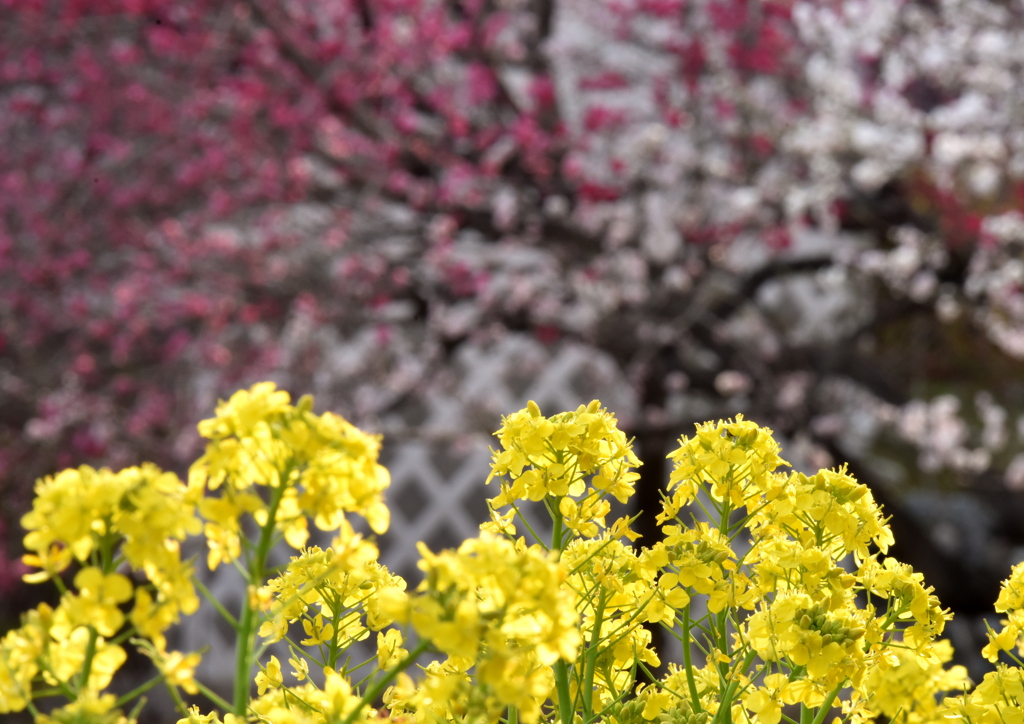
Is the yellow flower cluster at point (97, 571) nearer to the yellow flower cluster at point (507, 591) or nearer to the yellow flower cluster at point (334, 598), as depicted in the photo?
the yellow flower cluster at point (507, 591)

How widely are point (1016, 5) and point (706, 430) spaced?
267 cm

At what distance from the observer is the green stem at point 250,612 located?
410 mm

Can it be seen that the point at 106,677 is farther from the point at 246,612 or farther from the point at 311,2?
the point at 311,2

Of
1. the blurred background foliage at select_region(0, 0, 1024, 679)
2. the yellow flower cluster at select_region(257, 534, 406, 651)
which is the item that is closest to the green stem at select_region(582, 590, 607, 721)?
the yellow flower cluster at select_region(257, 534, 406, 651)

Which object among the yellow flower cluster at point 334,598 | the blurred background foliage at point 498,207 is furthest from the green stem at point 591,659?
the blurred background foliage at point 498,207

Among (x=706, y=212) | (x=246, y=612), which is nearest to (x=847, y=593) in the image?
(x=246, y=612)

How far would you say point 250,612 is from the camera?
419mm

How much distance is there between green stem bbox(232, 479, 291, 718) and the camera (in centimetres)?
41

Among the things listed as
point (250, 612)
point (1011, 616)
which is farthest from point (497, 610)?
point (1011, 616)

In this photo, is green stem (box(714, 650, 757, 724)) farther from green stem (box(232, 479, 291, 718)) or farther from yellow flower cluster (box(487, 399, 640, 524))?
green stem (box(232, 479, 291, 718))

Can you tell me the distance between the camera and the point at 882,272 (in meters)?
2.88

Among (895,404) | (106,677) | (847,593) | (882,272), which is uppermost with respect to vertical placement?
(882,272)

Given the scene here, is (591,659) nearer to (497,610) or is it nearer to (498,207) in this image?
(497,610)

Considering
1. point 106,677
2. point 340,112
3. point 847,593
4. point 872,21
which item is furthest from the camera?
point 872,21
